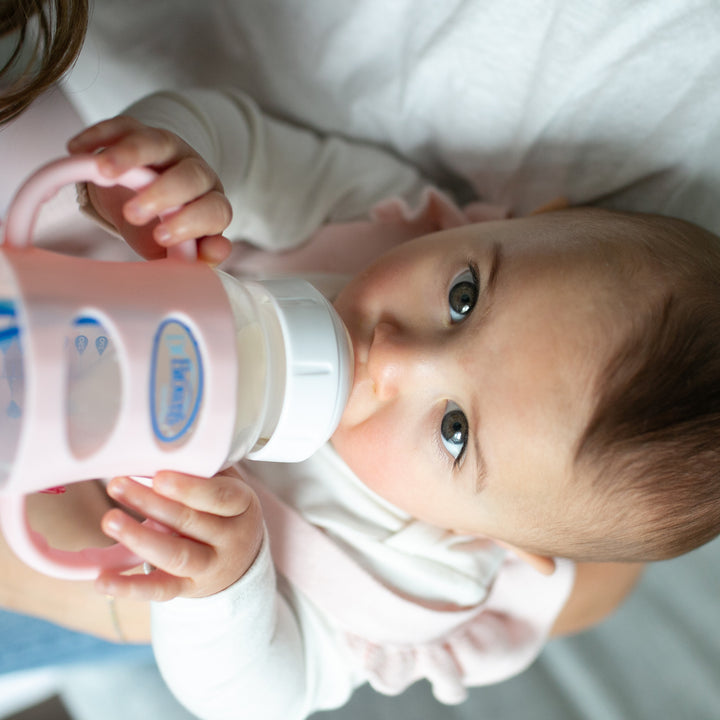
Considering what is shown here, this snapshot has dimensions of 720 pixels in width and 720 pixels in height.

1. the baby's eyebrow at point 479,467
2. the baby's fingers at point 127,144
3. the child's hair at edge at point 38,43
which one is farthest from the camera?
the baby's eyebrow at point 479,467

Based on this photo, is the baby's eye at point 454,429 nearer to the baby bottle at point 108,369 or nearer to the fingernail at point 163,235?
the baby bottle at point 108,369

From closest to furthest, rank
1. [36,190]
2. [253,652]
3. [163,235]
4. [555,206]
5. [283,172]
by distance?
[36,190]
[163,235]
[253,652]
[555,206]
[283,172]

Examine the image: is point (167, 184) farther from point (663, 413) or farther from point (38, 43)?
point (663, 413)

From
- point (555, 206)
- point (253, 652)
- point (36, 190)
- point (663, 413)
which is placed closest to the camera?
point (36, 190)

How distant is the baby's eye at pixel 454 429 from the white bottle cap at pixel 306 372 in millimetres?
156

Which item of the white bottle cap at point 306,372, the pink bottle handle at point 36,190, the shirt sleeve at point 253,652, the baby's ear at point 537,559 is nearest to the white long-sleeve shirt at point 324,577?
the shirt sleeve at point 253,652

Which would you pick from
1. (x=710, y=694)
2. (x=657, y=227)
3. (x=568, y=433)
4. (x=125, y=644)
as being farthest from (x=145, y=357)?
(x=710, y=694)

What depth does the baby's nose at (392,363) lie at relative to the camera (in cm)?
75

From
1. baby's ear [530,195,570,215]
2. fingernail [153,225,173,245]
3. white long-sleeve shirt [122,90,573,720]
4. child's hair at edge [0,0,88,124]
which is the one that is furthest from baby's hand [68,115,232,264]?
baby's ear [530,195,570,215]

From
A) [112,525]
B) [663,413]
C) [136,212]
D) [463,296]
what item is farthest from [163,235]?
[663,413]

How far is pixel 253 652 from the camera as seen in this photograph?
861 millimetres

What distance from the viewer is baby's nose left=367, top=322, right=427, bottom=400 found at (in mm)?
748

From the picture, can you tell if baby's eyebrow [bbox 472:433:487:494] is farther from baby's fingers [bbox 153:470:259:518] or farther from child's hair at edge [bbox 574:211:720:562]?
baby's fingers [bbox 153:470:259:518]

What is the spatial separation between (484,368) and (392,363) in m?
0.10
